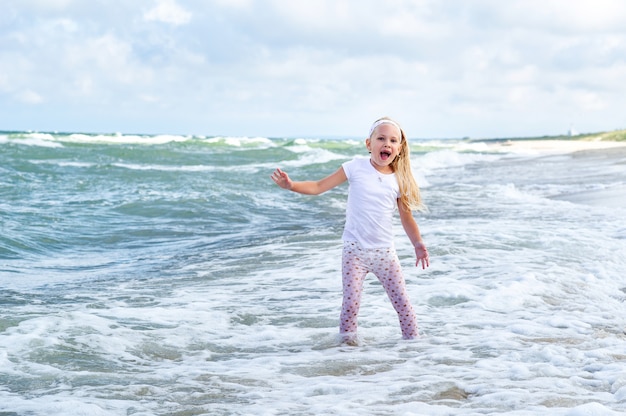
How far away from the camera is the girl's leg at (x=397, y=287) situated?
17.5 ft

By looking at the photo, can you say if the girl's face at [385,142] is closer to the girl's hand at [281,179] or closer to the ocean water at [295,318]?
the girl's hand at [281,179]

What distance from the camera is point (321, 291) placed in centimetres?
722

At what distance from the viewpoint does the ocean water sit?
4121mm

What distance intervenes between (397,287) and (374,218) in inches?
20.3

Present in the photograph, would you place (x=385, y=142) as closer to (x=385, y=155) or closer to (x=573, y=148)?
(x=385, y=155)

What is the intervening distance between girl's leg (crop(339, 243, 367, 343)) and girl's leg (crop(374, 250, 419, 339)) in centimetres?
13

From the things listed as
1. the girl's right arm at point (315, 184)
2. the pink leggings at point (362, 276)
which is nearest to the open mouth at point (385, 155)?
the girl's right arm at point (315, 184)

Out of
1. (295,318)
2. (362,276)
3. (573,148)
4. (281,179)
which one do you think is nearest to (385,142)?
(281,179)

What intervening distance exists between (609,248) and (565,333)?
13.2 feet

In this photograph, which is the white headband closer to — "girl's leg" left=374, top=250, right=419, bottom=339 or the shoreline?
"girl's leg" left=374, top=250, right=419, bottom=339

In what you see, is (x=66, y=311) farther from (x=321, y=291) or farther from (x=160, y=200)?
(x=160, y=200)

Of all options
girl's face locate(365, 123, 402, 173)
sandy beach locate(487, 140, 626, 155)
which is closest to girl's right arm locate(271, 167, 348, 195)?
girl's face locate(365, 123, 402, 173)

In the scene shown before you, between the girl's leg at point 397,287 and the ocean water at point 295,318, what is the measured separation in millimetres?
103

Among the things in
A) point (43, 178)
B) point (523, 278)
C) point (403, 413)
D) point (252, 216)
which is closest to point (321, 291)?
point (523, 278)
